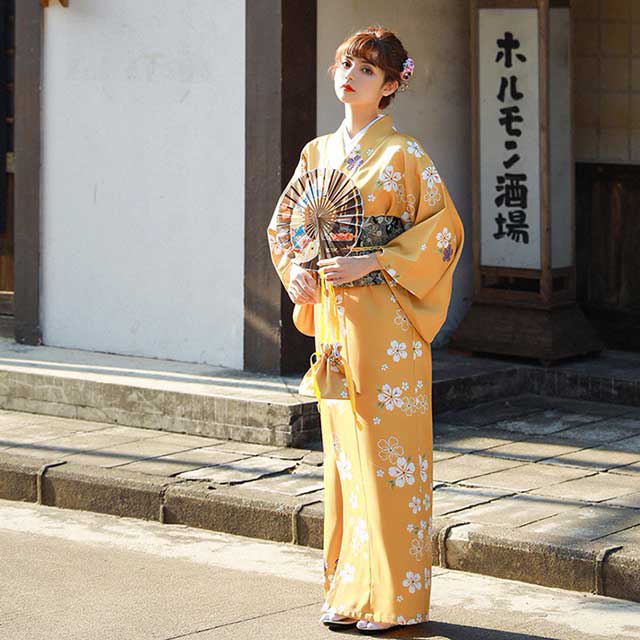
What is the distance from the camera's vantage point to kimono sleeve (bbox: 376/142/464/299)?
5352 mm

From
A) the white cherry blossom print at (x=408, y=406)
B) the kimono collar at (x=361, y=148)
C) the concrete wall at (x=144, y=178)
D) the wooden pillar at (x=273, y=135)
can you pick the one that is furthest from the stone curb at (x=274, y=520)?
the concrete wall at (x=144, y=178)

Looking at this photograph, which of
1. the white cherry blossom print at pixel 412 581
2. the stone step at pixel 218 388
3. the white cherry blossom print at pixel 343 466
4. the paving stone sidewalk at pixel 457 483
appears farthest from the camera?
the stone step at pixel 218 388

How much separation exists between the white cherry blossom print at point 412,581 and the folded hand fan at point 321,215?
1152 millimetres

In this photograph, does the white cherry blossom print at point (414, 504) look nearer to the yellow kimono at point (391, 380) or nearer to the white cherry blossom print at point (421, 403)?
the yellow kimono at point (391, 380)

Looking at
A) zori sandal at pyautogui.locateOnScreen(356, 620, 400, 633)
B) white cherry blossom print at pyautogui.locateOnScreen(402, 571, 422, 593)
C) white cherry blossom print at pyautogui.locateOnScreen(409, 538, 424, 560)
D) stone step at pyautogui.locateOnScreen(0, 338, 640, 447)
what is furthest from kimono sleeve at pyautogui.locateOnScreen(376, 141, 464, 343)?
stone step at pyautogui.locateOnScreen(0, 338, 640, 447)

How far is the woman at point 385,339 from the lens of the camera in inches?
211

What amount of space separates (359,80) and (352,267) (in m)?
0.66

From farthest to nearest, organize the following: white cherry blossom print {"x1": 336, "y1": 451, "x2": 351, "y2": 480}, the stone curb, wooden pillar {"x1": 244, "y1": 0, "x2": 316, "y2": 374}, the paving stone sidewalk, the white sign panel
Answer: the white sign panel
wooden pillar {"x1": 244, "y1": 0, "x2": 316, "y2": 374}
the paving stone sidewalk
the stone curb
white cherry blossom print {"x1": 336, "y1": 451, "x2": 351, "y2": 480}

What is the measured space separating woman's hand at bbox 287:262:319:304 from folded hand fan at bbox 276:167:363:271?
35 mm

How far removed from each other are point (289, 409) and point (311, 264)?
2.55m

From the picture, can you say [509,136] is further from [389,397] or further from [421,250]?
[389,397]

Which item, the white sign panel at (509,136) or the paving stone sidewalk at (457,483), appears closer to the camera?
the paving stone sidewalk at (457,483)

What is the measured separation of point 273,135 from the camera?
8867 mm

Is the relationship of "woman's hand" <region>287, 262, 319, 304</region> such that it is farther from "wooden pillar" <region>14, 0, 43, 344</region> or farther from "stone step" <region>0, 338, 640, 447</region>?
"wooden pillar" <region>14, 0, 43, 344</region>
